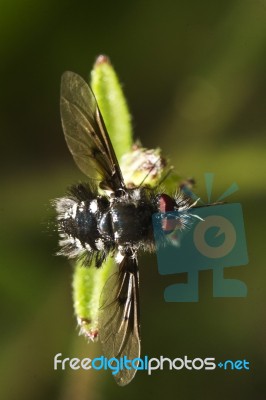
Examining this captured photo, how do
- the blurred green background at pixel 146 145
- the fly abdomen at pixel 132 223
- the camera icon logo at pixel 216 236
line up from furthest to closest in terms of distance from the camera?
the blurred green background at pixel 146 145 → the camera icon logo at pixel 216 236 → the fly abdomen at pixel 132 223

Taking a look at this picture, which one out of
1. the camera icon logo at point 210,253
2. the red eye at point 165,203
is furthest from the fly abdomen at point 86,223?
the camera icon logo at point 210,253

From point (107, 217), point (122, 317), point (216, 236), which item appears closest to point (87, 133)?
point (107, 217)

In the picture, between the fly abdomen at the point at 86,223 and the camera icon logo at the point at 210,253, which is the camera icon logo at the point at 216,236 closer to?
the camera icon logo at the point at 210,253

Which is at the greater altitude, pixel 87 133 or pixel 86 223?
pixel 87 133

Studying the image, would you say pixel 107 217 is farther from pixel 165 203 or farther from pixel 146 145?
pixel 146 145

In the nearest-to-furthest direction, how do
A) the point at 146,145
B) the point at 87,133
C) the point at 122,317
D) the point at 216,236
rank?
the point at 122,317 < the point at 87,133 < the point at 216,236 < the point at 146,145

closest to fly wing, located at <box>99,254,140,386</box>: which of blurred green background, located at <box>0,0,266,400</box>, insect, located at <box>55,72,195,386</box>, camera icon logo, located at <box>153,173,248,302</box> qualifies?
insect, located at <box>55,72,195,386</box>

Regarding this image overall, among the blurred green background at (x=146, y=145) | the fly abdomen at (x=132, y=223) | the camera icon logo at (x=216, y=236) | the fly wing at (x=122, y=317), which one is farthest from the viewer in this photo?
the blurred green background at (x=146, y=145)
